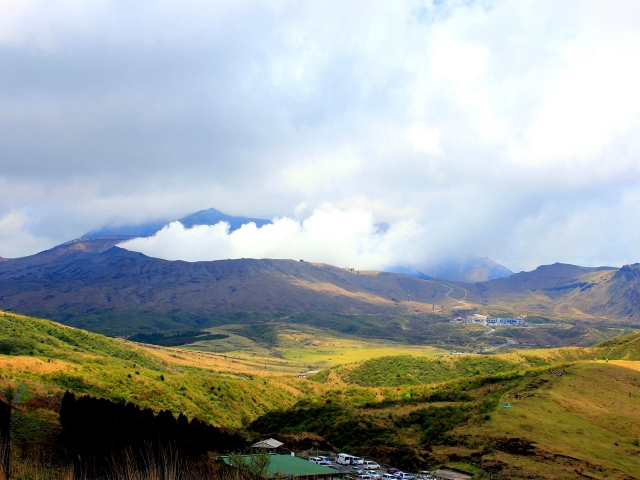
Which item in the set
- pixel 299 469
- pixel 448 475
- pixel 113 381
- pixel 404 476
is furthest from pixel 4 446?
pixel 113 381

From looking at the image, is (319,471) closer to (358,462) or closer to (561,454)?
(358,462)

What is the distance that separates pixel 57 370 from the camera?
60.4 m

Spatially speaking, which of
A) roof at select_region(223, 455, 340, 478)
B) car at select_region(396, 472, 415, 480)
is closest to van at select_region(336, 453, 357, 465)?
roof at select_region(223, 455, 340, 478)

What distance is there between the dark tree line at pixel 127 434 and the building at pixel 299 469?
2.95 metres

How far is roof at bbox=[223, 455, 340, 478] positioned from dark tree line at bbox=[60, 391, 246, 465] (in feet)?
10.2

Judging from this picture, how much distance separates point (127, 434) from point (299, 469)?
12.4 m

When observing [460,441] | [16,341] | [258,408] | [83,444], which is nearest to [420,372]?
[258,408]

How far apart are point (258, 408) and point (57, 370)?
2758 centimetres

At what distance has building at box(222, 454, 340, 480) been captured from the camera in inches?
1422

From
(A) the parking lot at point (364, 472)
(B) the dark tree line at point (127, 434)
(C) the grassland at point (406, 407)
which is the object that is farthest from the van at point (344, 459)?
(B) the dark tree line at point (127, 434)

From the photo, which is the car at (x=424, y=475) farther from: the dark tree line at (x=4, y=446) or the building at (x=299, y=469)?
the dark tree line at (x=4, y=446)

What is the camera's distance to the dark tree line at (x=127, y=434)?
31141 mm

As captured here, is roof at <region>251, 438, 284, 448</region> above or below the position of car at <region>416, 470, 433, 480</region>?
below

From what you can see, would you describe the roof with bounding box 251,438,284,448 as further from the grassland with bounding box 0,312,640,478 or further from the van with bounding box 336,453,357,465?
the van with bounding box 336,453,357,465
